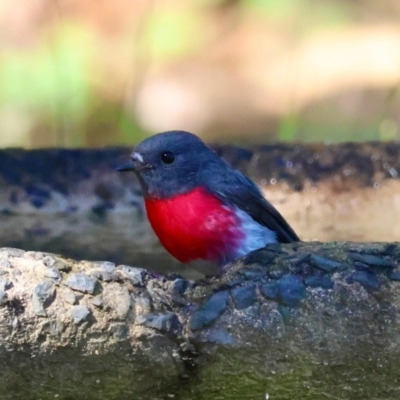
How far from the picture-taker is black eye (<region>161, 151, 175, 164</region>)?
10.9 feet

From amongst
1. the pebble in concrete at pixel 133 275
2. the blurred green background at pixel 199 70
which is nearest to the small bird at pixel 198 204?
the pebble in concrete at pixel 133 275

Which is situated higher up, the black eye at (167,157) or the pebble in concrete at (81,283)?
the black eye at (167,157)

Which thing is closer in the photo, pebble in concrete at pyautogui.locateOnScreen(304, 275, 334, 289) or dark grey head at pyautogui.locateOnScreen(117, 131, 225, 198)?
pebble in concrete at pyautogui.locateOnScreen(304, 275, 334, 289)

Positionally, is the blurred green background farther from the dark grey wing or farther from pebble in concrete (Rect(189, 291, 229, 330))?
pebble in concrete (Rect(189, 291, 229, 330))

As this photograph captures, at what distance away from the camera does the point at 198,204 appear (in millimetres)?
3137

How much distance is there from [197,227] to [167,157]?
16.8 inches

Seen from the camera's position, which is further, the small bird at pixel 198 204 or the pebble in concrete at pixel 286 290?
the small bird at pixel 198 204

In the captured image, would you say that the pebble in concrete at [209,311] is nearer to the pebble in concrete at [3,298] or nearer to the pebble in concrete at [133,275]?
the pebble in concrete at [133,275]

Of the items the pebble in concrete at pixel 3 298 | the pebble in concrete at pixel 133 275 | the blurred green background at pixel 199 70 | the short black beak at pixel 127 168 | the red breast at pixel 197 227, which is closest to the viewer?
the pebble in concrete at pixel 3 298

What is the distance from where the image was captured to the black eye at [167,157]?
10.9 feet

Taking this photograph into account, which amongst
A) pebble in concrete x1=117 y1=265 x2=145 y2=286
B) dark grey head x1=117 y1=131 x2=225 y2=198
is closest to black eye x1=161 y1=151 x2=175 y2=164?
dark grey head x1=117 y1=131 x2=225 y2=198

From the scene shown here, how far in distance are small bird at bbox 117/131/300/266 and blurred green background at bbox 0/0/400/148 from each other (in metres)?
3.50

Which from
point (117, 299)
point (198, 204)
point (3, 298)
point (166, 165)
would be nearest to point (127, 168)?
point (166, 165)

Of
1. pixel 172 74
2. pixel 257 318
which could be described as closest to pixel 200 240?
pixel 257 318
